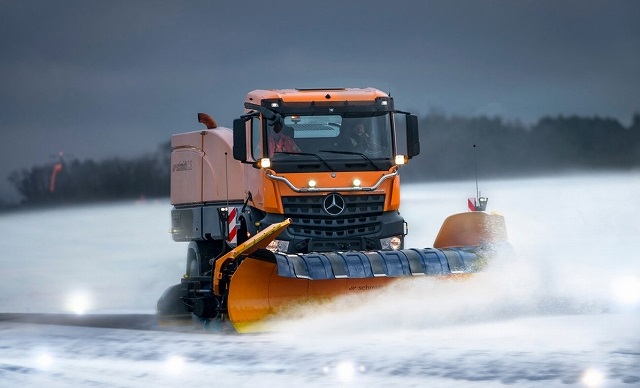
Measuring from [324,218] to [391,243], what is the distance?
3.66 ft

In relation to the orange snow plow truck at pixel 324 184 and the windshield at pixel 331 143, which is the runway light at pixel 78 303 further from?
the windshield at pixel 331 143

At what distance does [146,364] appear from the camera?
486 inches

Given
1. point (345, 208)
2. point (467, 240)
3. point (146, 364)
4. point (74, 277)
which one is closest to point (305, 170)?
point (345, 208)

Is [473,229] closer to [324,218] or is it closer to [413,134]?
[413,134]

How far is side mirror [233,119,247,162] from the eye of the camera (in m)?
17.5

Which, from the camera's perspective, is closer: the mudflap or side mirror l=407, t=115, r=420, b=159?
side mirror l=407, t=115, r=420, b=159

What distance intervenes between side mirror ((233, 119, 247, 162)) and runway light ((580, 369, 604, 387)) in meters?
8.14

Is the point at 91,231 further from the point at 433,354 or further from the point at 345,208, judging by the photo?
the point at 433,354

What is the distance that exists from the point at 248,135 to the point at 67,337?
384 centimetres

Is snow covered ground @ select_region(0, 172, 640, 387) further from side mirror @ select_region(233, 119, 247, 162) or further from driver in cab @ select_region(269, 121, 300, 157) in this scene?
side mirror @ select_region(233, 119, 247, 162)

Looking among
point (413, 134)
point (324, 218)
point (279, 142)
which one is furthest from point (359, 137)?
point (324, 218)

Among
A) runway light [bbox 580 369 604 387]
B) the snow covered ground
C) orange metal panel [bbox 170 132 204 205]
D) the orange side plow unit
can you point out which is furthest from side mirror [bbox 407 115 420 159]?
runway light [bbox 580 369 604 387]

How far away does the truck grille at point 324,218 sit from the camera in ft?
56.8

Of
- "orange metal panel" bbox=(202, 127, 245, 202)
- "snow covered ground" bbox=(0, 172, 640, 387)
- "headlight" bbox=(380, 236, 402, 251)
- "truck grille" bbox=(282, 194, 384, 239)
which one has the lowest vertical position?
"snow covered ground" bbox=(0, 172, 640, 387)
